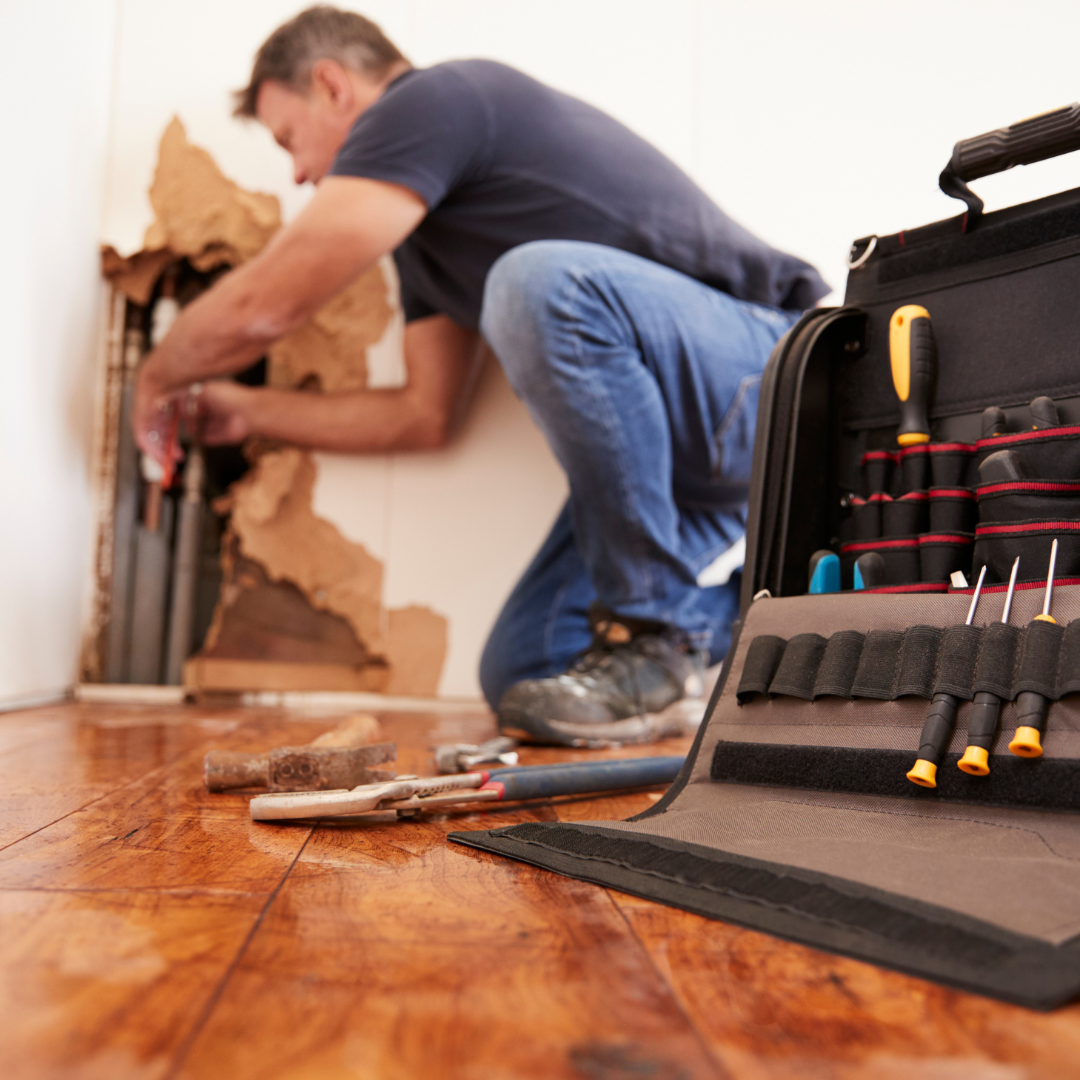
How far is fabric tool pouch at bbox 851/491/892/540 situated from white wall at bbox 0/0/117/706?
5.41 feet

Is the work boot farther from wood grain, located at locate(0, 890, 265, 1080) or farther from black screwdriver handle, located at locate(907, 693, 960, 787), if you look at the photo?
wood grain, located at locate(0, 890, 265, 1080)

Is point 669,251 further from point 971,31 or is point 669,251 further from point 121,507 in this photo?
point 121,507

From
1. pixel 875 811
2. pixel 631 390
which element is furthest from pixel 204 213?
pixel 875 811

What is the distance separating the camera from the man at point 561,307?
1521 mm

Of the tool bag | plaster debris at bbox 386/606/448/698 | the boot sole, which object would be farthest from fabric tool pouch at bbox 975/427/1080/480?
plaster debris at bbox 386/606/448/698

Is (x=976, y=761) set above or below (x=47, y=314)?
below

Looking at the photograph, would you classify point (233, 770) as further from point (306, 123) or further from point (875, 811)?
point (306, 123)

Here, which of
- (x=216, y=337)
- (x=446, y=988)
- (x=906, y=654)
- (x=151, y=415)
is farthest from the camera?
(x=151, y=415)

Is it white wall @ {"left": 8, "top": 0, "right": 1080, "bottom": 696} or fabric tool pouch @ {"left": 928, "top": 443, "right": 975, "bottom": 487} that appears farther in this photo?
white wall @ {"left": 8, "top": 0, "right": 1080, "bottom": 696}

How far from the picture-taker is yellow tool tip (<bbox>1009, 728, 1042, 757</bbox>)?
0.63 meters

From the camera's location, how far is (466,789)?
86 cm

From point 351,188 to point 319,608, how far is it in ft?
3.45

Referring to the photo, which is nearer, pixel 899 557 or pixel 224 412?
pixel 899 557

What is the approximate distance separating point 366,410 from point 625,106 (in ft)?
3.41
